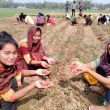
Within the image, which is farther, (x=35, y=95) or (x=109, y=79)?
(x=35, y=95)

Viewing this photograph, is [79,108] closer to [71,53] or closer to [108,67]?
[108,67]

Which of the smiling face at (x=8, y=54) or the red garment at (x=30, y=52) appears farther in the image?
the red garment at (x=30, y=52)

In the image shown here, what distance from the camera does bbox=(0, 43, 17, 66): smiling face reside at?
3.49 meters

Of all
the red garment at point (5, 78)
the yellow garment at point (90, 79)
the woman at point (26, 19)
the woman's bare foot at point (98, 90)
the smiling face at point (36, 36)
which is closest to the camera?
the red garment at point (5, 78)

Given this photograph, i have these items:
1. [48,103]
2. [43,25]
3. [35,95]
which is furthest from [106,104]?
[43,25]

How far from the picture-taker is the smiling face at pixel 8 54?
349 cm

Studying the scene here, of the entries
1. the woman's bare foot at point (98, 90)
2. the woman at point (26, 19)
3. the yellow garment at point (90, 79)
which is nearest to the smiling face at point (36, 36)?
the yellow garment at point (90, 79)

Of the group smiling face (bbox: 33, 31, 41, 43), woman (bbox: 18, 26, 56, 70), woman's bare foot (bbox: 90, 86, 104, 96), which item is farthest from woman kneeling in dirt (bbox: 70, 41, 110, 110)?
A: smiling face (bbox: 33, 31, 41, 43)

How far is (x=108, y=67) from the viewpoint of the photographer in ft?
13.7

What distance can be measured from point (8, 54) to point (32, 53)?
196 cm

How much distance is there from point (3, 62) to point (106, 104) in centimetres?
146

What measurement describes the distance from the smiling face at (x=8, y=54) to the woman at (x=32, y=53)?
1.58 meters

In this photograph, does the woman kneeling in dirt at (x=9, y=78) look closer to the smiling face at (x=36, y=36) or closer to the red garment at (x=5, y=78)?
the red garment at (x=5, y=78)

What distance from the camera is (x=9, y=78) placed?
3.71 metres
